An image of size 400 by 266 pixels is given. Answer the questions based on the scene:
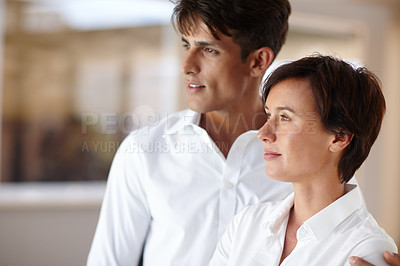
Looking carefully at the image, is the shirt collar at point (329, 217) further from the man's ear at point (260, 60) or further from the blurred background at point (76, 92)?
the blurred background at point (76, 92)

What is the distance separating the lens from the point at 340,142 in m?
1.18

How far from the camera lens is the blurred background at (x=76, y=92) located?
115 inches

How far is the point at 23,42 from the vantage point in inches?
119

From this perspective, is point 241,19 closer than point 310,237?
No

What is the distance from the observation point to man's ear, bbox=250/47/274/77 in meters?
1.54

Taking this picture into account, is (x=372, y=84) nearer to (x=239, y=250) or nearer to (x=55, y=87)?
(x=239, y=250)

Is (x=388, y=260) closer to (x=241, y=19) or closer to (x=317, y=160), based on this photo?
(x=317, y=160)

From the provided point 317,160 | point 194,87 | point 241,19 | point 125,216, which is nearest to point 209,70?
point 194,87

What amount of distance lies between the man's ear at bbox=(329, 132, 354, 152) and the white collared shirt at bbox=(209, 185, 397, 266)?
126mm

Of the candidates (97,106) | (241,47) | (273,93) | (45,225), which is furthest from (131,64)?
(273,93)

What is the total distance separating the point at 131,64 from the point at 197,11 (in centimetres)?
195

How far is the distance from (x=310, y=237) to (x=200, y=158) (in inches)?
18.8

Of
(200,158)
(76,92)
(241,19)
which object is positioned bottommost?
(200,158)

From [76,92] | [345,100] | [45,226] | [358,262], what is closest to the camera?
[358,262]
